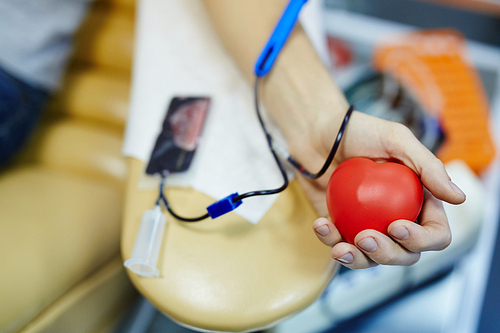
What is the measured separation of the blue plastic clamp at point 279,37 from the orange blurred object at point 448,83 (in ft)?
1.59

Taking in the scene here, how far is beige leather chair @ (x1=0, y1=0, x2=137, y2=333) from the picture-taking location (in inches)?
17.6

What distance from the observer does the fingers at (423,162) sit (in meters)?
0.32

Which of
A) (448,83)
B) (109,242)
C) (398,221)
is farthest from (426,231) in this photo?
(448,83)

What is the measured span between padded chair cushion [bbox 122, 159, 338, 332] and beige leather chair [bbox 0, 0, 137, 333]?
0.42ft

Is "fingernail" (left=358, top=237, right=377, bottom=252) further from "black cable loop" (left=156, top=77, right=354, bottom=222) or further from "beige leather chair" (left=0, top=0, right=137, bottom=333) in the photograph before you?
"beige leather chair" (left=0, top=0, right=137, bottom=333)

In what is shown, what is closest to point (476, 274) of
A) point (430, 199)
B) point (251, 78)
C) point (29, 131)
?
point (430, 199)

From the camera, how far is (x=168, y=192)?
0.45 meters

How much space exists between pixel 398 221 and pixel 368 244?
4 centimetres

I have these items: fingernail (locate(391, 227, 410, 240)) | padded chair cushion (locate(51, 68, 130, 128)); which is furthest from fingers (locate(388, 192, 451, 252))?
padded chair cushion (locate(51, 68, 130, 128))

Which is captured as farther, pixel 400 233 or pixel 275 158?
pixel 275 158

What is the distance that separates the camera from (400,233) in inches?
12.0

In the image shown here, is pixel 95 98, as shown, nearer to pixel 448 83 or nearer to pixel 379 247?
pixel 379 247

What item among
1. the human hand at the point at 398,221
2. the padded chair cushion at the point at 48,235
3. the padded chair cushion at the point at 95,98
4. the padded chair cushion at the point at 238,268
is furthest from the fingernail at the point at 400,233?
the padded chair cushion at the point at 95,98

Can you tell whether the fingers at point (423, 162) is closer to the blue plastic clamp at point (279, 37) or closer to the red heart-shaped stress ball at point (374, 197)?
the red heart-shaped stress ball at point (374, 197)
